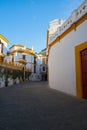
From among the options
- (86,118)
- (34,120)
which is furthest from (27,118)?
(86,118)

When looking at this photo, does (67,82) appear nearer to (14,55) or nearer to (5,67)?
(5,67)

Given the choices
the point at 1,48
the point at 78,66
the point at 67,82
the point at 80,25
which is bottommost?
the point at 67,82

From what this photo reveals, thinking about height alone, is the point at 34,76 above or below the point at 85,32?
below

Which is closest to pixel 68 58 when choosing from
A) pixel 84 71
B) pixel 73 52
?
pixel 73 52

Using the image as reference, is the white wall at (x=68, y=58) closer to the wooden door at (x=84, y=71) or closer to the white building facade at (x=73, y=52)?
the white building facade at (x=73, y=52)

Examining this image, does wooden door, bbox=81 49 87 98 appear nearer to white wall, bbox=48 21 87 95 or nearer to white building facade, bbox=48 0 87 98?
white building facade, bbox=48 0 87 98

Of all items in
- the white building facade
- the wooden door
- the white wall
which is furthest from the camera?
the white wall

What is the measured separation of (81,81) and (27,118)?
15.5 ft

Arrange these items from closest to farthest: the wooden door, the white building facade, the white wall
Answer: the wooden door
the white building facade
the white wall

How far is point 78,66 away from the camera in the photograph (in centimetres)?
891

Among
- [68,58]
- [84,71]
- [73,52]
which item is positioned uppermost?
[73,52]

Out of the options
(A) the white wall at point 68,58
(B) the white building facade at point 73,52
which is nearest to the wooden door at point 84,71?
(B) the white building facade at point 73,52

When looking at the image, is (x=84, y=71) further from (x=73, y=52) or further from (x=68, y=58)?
(x=68, y=58)

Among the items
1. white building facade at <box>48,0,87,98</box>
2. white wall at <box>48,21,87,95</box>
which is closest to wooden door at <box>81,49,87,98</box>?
white building facade at <box>48,0,87,98</box>
